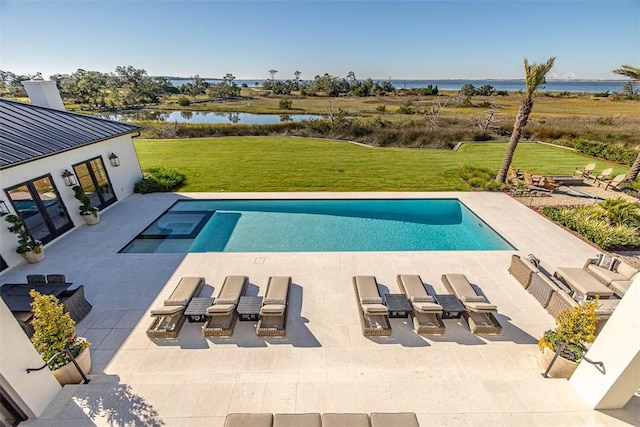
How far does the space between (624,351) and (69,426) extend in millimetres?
8445

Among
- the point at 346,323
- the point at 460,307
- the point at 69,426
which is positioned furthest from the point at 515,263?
the point at 69,426

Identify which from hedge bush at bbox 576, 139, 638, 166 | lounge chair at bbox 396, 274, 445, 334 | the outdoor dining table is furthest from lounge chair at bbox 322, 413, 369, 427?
hedge bush at bbox 576, 139, 638, 166

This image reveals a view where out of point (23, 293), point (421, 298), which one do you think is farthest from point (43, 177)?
point (421, 298)

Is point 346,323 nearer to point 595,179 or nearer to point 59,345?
point 59,345

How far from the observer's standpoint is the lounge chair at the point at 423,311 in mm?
6348

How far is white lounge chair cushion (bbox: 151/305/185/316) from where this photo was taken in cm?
634

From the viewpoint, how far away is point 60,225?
35.2 ft

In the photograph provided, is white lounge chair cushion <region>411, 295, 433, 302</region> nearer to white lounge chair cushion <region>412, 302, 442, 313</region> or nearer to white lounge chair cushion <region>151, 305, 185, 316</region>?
white lounge chair cushion <region>412, 302, 442, 313</region>

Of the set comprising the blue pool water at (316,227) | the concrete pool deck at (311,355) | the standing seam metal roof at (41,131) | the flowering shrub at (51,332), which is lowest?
the blue pool water at (316,227)

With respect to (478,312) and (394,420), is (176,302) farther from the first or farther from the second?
(478,312)

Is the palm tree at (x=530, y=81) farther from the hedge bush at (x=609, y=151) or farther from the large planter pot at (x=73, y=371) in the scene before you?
the large planter pot at (x=73, y=371)

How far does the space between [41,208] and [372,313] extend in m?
11.5

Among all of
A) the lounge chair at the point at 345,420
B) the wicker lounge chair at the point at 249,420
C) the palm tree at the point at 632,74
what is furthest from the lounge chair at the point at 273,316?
the palm tree at the point at 632,74

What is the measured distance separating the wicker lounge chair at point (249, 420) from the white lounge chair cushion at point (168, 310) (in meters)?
3.05
